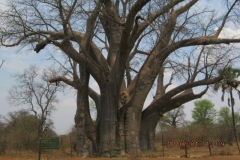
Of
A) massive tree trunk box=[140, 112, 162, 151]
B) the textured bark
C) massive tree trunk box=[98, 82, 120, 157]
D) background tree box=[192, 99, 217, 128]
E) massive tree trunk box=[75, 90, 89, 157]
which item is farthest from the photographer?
background tree box=[192, 99, 217, 128]

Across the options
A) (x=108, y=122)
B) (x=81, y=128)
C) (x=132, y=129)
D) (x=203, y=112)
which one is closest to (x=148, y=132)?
(x=132, y=129)

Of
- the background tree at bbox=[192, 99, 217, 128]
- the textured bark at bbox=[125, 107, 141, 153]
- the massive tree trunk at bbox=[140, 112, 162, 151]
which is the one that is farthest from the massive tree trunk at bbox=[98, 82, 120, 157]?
the background tree at bbox=[192, 99, 217, 128]

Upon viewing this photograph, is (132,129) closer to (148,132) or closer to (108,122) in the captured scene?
(108,122)

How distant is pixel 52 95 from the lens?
32.2 metres

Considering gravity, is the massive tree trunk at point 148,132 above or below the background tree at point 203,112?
below

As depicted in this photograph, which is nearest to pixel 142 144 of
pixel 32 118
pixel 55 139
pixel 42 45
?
pixel 55 139

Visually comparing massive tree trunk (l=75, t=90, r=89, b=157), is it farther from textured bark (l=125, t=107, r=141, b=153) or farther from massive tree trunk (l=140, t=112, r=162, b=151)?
massive tree trunk (l=140, t=112, r=162, b=151)

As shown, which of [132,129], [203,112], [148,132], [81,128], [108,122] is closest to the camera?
[108,122]

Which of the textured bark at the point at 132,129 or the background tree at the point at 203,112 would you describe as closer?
the textured bark at the point at 132,129

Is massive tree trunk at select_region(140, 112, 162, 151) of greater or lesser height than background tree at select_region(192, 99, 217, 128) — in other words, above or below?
below

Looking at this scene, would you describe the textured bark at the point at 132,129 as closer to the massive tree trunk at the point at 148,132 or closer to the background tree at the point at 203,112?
the massive tree trunk at the point at 148,132

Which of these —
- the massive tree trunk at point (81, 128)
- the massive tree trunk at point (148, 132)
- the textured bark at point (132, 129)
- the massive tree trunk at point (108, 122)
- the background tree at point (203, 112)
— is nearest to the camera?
the massive tree trunk at point (108, 122)

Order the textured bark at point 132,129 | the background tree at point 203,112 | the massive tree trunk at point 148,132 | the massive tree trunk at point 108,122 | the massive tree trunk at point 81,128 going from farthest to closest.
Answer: the background tree at point 203,112 < the massive tree trunk at point 148,132 < the textured bark at point 132,129 < the massive tree trunk at point 81,128 < the massive tree trunk at point 108,122

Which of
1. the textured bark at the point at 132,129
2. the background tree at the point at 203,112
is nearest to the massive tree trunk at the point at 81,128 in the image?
the textured bark at the point at 132,129
